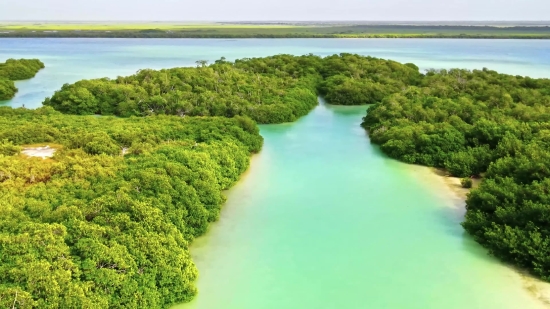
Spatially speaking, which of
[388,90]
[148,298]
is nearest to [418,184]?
[148,298]

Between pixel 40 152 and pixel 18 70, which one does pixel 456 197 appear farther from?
pixel 18 70

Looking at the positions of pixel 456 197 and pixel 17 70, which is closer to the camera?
pixel 456 197

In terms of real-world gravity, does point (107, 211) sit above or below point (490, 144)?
above

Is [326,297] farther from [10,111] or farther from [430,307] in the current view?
[10,111]

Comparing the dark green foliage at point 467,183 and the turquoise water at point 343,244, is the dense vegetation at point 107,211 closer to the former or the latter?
the turquoise water at point 343,244

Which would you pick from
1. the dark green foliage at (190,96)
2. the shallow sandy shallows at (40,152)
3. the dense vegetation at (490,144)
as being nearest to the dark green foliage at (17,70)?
the dark green foliage at (190,96)

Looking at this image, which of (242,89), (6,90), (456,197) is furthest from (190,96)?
(456,197)

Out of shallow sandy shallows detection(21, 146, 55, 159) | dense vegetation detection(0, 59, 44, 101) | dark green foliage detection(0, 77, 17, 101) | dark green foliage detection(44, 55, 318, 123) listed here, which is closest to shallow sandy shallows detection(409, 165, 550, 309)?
dark green foliage detection(44, 55, 318, 123)

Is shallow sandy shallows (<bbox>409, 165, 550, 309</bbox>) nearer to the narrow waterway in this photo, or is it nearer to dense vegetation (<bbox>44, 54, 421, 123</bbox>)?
the narrow waterway
